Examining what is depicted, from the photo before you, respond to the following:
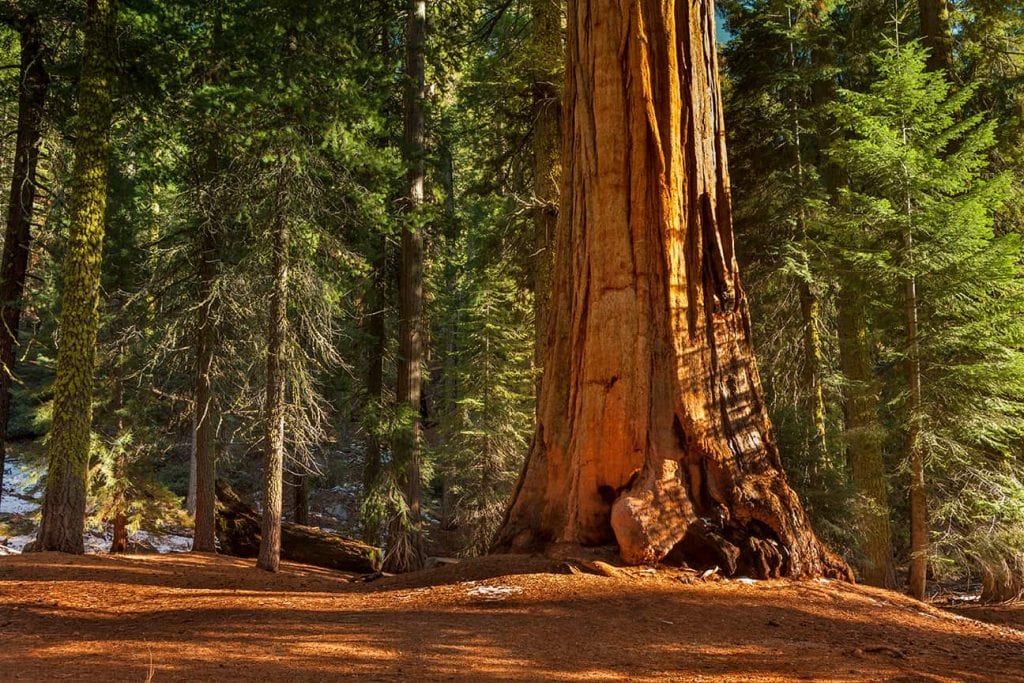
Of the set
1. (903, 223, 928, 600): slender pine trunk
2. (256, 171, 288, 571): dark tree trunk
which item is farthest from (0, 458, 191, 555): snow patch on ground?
(903, 223, 928, 600): slender pine trunk

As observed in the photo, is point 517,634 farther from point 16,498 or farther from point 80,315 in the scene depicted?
point 16,498

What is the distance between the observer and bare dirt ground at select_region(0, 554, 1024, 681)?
4.13 meters

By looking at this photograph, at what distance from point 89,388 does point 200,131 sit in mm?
4596

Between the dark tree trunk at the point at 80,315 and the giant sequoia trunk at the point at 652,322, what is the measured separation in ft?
21.2

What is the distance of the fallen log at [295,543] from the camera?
1647 centimetres

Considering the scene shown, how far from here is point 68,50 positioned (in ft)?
44.5

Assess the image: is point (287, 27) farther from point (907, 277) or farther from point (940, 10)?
point (940, 10)

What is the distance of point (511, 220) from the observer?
1287 cm

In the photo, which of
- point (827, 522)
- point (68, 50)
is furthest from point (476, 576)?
point (68, 50)

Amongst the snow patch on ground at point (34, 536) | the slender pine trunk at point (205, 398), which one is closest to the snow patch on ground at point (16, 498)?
the snow patch on ground at point (34, 536)

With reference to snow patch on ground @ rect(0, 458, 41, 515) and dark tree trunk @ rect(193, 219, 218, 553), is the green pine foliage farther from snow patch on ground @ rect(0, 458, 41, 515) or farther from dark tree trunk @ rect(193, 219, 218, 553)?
snow patch on ground @ rect(0, 458, 41, 515)

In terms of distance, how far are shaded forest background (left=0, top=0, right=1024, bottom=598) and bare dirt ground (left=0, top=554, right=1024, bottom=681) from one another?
17.6 ft

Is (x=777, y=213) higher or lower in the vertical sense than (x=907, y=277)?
higher

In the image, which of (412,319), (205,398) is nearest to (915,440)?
(412,319)
